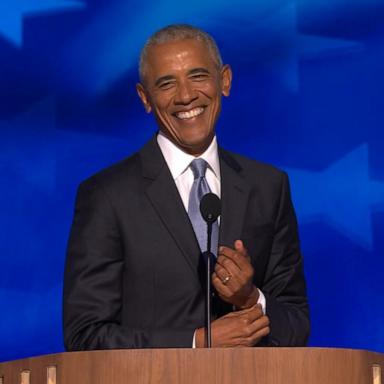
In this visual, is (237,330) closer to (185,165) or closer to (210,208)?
(210,208)

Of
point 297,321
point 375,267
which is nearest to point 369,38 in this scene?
point 375,267

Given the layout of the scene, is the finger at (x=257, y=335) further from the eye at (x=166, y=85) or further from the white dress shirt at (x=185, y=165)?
the eye at (x=166, y=85)

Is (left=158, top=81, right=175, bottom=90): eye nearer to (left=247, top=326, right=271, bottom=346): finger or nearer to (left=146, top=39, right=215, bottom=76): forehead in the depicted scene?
(left=146, top=39, right=215, bottom=76): forehead

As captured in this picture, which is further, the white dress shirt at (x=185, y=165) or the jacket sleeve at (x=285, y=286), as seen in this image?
the white dress shirt at (x=185, y=165)

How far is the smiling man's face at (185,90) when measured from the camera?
2.95m

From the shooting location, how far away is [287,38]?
3791 mm

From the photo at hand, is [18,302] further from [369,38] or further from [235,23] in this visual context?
[369,38]

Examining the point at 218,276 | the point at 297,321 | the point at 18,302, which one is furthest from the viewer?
the point at 18,302

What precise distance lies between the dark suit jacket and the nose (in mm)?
135

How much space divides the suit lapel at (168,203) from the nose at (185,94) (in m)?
0.13

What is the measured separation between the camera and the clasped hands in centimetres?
259

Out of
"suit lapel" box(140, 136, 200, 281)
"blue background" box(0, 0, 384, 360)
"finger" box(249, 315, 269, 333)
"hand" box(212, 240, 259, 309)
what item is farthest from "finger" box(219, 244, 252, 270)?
"blue background" box(0, 0, 384, 360)

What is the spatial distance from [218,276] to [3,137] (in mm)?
1275

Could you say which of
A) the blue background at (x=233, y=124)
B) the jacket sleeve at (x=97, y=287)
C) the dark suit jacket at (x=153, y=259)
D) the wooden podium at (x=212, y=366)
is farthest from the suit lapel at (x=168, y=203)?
the blue background at (x=233, y=124)
